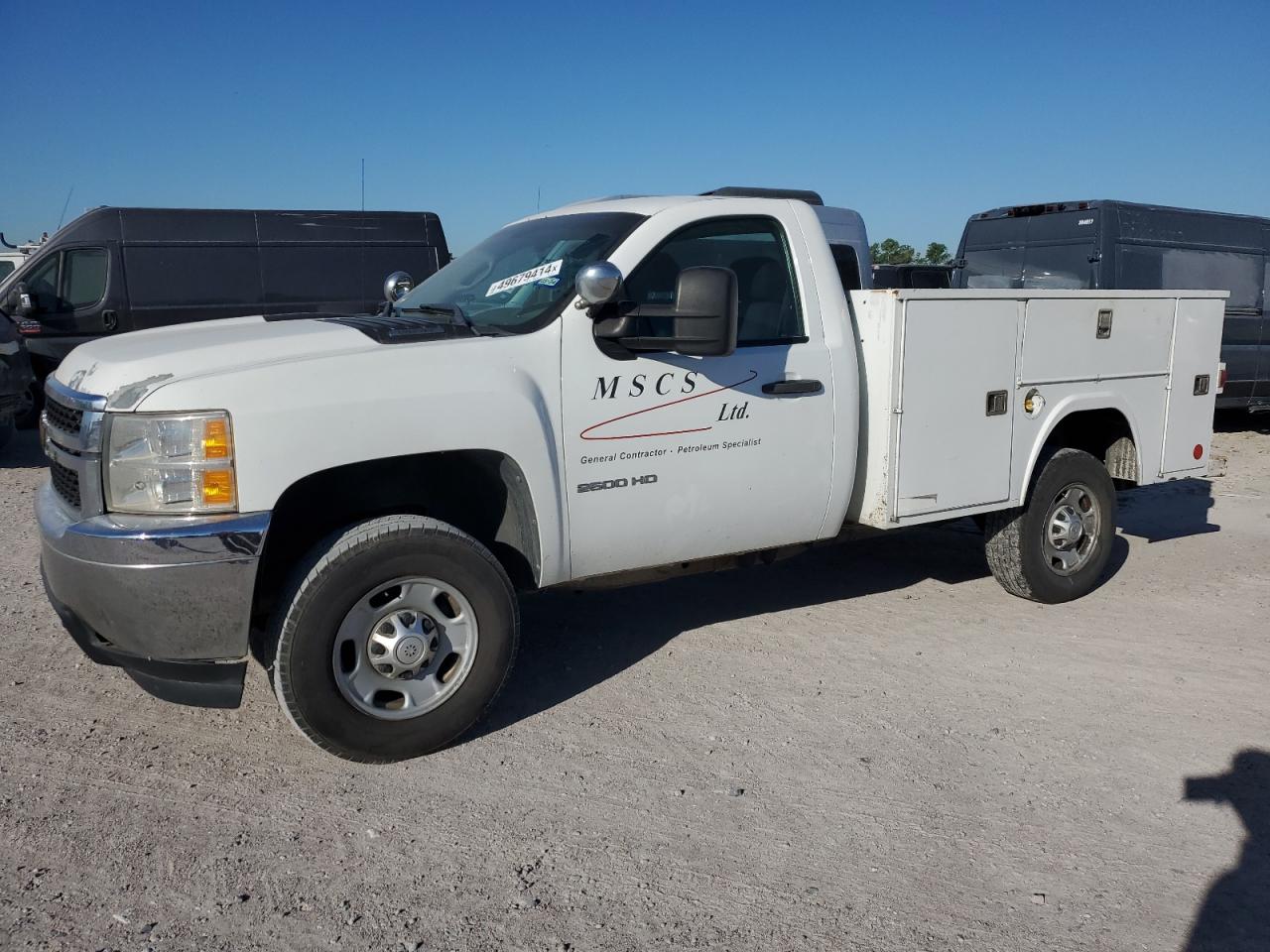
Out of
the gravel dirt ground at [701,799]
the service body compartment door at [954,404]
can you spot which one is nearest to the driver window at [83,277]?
the gravel dirt ground at [701,799]

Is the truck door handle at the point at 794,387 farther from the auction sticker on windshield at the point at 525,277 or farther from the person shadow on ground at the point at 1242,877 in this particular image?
the person shadow on ground at the point at 1242,877

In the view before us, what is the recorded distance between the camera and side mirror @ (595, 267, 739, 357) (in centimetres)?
384

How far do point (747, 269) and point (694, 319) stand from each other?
2.94ft

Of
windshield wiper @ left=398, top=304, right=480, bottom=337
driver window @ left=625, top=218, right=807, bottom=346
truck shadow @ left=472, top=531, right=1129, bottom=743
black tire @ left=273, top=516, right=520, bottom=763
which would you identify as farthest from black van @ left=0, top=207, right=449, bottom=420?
black tire @ left=273, top=516, right=520, bottom=763

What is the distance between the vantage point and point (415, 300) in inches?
190

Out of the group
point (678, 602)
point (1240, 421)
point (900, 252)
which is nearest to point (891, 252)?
point (900, 252)

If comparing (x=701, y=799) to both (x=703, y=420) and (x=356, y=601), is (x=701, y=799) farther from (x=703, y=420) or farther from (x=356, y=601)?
(x=703, y=420)

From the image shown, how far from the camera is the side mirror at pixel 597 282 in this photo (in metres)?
3.77

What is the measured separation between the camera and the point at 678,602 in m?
5.71

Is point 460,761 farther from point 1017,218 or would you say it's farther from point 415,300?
point 1017,218

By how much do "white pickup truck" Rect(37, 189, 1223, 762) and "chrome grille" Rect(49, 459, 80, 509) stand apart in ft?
0.06

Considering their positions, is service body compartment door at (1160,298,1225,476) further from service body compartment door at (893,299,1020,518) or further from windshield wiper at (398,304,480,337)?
windshield wiper at (398,304,480,337)

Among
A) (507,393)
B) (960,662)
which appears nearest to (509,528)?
(507,393)

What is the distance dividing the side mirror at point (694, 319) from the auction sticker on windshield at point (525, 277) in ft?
1.35
